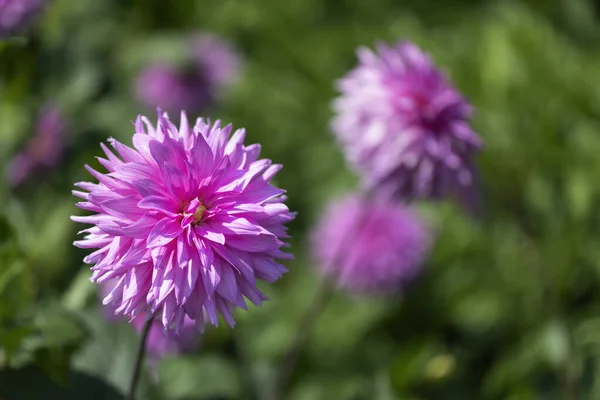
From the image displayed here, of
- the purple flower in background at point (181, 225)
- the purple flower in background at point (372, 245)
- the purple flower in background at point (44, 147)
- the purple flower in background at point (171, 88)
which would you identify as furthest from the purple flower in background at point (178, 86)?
the purple flower in background at point (181, 225)

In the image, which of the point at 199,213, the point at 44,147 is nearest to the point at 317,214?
the point at 44,147

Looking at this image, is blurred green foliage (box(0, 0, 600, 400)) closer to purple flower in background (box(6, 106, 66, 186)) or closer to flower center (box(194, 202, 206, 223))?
purple flower in background (box(6, 106, 66, 186))

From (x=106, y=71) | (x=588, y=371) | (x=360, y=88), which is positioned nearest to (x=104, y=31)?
(x=106, y=71)

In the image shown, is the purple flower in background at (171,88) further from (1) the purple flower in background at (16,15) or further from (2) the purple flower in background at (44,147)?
(1) the purple flower in background at (16,15)

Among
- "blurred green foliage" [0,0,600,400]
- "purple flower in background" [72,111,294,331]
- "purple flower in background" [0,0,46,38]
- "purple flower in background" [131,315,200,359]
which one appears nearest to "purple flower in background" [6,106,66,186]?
"blurred green foliage" [0,0,600,400]

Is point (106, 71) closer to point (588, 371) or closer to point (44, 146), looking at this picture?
point (44, 146)
